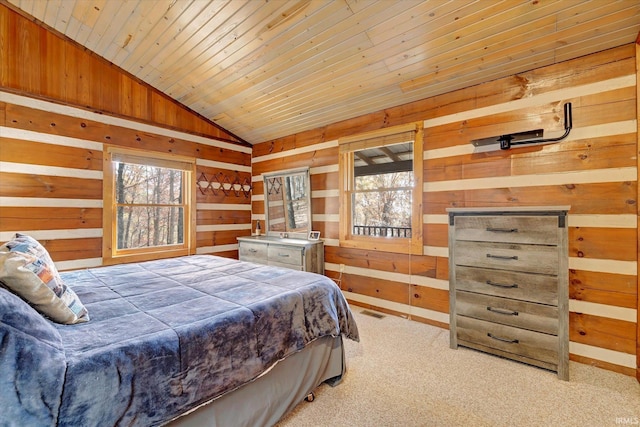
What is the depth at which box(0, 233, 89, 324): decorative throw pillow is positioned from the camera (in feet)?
3.48

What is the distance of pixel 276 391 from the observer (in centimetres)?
152

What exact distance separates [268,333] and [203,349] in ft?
1.16

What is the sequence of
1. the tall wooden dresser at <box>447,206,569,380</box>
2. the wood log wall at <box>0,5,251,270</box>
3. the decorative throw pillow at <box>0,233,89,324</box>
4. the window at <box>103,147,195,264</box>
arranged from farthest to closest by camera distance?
the window at <box>103,147,195,264</box>, the wood log wall at <box>0,5,251,270</box>, the tall wooden dresser at <box>447,206,569,380</box>, the decorative throw pillow at <box>0,233,89,324</box>

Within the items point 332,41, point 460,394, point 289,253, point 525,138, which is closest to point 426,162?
point 525,138

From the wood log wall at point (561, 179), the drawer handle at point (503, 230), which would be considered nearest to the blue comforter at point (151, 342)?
the drawer handle at point (503, 230)

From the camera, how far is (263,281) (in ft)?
6.29

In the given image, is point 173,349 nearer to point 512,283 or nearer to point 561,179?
point 512,283

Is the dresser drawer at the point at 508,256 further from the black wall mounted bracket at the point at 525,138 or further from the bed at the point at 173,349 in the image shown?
the bed at the point at 173,349

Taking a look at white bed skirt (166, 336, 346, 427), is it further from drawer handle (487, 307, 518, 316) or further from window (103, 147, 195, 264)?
window (103, 147, 195, 264)

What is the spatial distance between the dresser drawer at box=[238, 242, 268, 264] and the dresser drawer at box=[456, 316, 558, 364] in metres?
2.48

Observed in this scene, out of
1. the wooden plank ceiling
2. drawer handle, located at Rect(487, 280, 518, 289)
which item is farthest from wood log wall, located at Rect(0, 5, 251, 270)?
drawer handle, located at Rect(487, 280, 518, 289)

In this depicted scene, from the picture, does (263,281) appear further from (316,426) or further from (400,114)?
(400,114)

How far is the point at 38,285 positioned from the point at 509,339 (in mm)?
2911

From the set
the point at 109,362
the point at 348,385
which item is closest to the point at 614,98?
the point at 348,385
